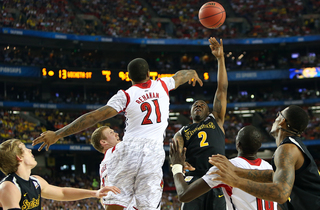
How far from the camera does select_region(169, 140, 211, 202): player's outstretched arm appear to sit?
3561 millimetres

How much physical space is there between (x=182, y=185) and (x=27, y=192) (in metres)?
1.77

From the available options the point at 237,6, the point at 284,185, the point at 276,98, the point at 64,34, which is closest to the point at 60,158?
the point at 64,34

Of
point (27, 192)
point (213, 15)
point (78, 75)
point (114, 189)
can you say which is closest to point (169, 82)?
point (114, 189)

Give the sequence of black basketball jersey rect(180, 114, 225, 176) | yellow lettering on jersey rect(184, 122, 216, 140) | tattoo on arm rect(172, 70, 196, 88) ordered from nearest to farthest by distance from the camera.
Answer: tattoo on arm rect(172, 70, 196, 88), black basketball jersey rect(180, 114, 225, 176), yellow lettering on jersey rect(184, 122, 216, 140)

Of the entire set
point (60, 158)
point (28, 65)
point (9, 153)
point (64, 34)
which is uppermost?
point (64, 34)

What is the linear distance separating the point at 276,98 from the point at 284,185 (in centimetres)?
2899

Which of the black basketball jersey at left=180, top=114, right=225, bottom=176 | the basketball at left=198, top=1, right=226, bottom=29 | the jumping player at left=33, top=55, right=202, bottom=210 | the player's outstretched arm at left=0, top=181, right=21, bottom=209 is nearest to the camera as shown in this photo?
the player's outstretched arm at left=0, top=181, right=21, bottom=209

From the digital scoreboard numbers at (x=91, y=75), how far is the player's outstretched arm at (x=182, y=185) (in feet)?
80.0

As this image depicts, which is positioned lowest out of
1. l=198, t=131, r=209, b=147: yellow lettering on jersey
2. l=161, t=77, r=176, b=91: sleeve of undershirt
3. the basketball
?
l=198, t=131, r=209, b=147: yellow lettering on jersey

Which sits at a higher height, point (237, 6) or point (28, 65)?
point (237, 6)

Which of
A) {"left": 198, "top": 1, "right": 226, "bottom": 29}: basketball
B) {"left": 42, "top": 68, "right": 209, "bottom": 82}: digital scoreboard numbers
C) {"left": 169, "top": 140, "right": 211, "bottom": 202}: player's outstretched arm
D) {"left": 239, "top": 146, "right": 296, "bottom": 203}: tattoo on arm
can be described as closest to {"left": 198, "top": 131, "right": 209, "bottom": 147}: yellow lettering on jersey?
{"left": 169, "top": 140, "right": 211, "bottom": 202}: player's outstretched arm

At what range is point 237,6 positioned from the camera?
34906mm

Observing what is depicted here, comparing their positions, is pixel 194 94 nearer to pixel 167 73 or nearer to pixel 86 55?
pixel 167 73

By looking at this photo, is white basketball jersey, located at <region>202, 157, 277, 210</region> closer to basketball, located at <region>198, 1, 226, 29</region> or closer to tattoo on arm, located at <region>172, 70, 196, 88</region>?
tattoo on arm, located at <region>172, 70, 196, 88</region>
